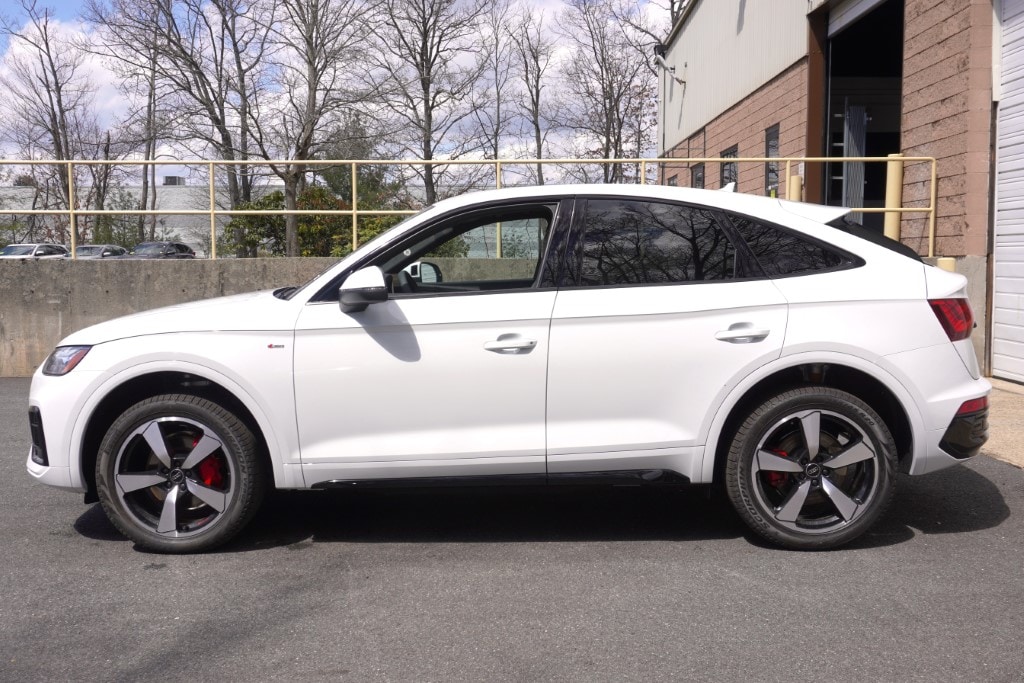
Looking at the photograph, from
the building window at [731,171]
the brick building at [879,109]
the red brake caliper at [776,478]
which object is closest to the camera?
the red brake caliper at [776,478]

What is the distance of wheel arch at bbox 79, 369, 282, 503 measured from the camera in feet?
14.8

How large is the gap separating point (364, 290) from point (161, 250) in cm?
915

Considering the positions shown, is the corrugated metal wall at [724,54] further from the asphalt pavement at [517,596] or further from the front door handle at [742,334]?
the asphalt pavement at [517,596]

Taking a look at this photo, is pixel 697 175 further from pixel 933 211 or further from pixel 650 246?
pixel 650 246

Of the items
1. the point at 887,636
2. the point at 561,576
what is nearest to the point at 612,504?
the point at 561,576

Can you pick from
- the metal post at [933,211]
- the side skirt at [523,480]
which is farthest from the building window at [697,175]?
the side skirt at [523,480]

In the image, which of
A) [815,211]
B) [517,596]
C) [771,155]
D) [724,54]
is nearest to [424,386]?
[517,596]

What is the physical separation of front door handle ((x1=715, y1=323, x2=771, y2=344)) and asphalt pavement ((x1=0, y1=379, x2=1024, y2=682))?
40.6 inches

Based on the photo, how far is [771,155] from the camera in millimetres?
17297

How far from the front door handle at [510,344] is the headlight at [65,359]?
6.40 ft

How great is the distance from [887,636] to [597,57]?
36073mm

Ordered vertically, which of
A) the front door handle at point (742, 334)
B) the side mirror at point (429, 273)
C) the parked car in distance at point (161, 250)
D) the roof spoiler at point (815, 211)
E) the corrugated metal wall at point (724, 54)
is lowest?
the front door handle at point (742, 334)

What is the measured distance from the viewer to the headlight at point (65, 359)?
454 cm

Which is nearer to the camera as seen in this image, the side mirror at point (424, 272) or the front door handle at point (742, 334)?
the front door handle at point (742, 334)
